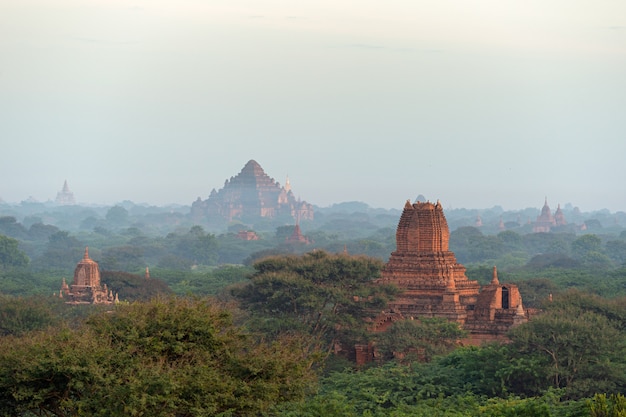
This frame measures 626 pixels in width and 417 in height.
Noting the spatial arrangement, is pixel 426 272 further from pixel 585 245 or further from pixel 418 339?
pixel 585 245

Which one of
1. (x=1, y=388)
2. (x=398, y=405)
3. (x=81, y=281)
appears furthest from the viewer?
(x=81, y=281)

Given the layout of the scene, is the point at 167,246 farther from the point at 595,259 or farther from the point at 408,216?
the point at 408,216

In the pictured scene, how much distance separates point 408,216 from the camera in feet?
210

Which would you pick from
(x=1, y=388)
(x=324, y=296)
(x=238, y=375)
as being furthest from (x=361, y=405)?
(x=324, y=296)

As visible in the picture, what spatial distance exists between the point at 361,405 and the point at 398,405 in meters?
0.97

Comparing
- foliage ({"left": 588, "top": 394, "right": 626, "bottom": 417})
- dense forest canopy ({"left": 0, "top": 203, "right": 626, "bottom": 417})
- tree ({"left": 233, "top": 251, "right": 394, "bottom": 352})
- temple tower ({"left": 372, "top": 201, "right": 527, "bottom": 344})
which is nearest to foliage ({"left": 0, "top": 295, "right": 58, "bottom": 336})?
dense forest canopy ({"left": 0, "top": 203, "right": 626, "bottom": 417})

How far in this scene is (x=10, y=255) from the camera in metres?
137

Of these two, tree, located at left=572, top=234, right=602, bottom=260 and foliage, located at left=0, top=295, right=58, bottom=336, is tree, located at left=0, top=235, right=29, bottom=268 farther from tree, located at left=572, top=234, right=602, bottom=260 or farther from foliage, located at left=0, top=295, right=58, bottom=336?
foliage, located at left=0, top=295, right=58, bottom=336

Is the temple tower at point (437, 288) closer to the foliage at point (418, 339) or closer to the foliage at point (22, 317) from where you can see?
the foliage at point (418, 339)

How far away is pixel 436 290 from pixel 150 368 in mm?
28700

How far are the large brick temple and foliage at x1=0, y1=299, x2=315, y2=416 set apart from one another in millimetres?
19410

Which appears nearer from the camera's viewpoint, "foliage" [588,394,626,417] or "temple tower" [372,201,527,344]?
"foliage" [588,394,626,417]

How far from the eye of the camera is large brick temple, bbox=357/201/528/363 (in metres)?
57.2

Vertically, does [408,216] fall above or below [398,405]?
above
